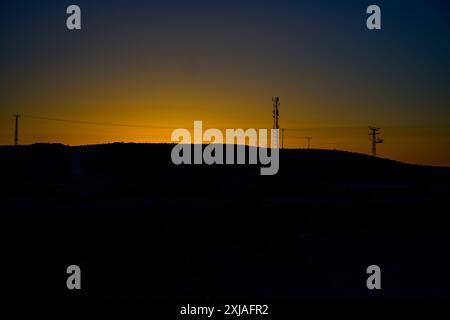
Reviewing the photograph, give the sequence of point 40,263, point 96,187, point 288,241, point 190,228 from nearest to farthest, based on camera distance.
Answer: point 40,263 < point 288,241 < point 190,228 < point 96,187

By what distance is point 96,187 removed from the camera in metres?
49.1

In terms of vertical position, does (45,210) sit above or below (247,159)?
below

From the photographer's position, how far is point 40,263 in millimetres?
14516

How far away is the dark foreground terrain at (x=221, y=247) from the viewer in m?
11.4

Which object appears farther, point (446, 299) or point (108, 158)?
point (108, 158)

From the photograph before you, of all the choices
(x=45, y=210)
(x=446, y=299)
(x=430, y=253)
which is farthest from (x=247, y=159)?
(x=446, y=299)

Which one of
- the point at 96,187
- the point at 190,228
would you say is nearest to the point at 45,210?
the point at 190,228

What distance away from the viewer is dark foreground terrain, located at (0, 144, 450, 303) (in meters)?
11.4

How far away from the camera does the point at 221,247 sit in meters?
17.0
